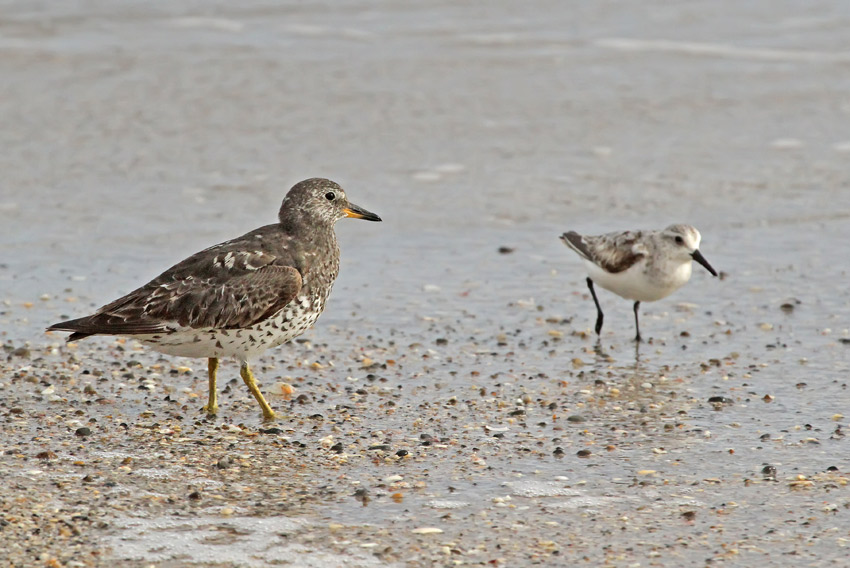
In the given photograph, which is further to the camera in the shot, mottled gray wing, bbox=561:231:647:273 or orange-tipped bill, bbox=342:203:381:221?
mottled gray wing, bbox=561:231:647:273

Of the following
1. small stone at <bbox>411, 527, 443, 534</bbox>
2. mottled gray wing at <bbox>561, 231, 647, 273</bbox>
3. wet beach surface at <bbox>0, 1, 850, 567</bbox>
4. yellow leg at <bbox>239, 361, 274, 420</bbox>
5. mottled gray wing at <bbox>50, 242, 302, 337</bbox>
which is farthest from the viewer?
mottled gray wing at <bbox>561, 231, 647, 273</bbox>

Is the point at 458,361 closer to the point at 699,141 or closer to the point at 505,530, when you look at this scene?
the point at 505,530

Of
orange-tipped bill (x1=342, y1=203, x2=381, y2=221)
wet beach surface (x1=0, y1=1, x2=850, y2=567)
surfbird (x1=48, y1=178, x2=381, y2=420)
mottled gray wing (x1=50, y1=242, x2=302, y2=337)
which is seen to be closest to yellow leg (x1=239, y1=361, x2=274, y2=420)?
surfbird (x1=48, y1=178, x2=381, y2=420)

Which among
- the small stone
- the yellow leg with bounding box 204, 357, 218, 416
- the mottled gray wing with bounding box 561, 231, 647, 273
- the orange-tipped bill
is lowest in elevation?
the small stone

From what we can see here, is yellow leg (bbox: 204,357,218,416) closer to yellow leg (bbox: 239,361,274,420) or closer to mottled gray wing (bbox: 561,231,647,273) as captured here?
yellow leg (bbox: 239,361,274,420)

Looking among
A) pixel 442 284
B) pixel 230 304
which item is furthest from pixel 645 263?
pixel 230 304

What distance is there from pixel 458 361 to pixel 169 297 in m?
2.10

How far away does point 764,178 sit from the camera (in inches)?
486

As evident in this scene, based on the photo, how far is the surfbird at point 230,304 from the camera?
6.87 m

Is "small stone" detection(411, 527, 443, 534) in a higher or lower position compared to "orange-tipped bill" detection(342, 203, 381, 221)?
lower

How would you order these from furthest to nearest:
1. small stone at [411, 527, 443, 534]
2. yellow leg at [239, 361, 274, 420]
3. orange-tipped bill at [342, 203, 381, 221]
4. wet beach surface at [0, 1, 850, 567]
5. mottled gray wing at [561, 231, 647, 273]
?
mottled gray wing at [561, 231, 647, 273], orange-tipped bill at [342, 203, 381, 221], yellow leg at [239, 361, 274, 420], wet beach surface at [0, 1, 850, 567], small stone at [411, 527, 443, 534]

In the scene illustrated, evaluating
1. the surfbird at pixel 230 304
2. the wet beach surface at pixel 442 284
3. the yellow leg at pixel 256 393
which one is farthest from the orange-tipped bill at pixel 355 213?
the yellow leg at pixel 256 393

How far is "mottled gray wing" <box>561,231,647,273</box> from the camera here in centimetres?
890

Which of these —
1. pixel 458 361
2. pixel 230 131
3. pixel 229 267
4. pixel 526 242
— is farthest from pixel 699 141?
pixel 229 267
